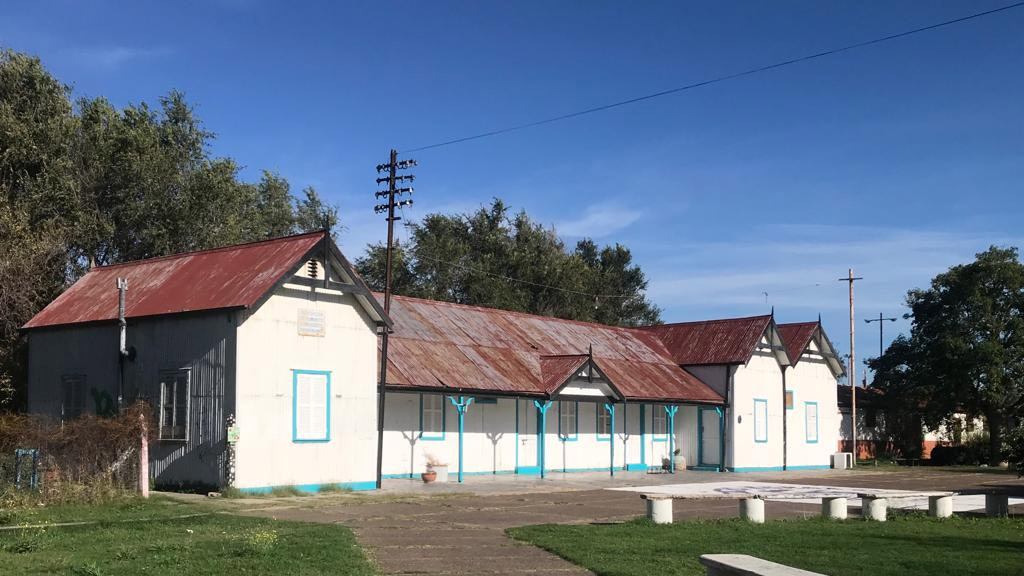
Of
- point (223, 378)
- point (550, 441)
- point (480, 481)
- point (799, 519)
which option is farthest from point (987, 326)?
point (223, 378)

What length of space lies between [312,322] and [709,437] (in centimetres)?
2003

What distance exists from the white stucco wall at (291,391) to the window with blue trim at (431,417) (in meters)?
3.55

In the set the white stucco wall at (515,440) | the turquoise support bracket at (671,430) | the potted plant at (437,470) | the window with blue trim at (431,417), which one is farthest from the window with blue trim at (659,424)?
the potted plant at (437,470)

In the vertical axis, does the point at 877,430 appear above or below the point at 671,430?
below

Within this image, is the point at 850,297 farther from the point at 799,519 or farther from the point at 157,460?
the point at 157,460

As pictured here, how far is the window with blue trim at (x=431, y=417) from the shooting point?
102 ft

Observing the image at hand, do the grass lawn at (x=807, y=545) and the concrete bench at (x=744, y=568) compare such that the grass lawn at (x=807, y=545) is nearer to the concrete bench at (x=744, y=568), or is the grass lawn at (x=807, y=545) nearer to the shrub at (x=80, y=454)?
the concrete bench at (x=744, y=568)

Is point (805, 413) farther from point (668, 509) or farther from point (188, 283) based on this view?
point (188, 283)

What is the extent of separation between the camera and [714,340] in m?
42.6

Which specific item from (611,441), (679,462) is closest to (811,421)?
(679,462)

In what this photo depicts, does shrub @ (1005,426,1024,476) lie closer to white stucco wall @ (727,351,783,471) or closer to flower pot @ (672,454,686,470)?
white stucco wall @ (727,351,783,471)

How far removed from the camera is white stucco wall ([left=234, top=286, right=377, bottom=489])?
24141 mm

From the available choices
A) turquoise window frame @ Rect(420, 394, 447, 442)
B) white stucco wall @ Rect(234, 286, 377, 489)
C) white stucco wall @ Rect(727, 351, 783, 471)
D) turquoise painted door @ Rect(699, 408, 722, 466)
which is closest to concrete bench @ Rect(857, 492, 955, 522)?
white stucco wall @ Rect(234, 286, 377, 489)

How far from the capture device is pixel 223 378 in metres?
24.1
